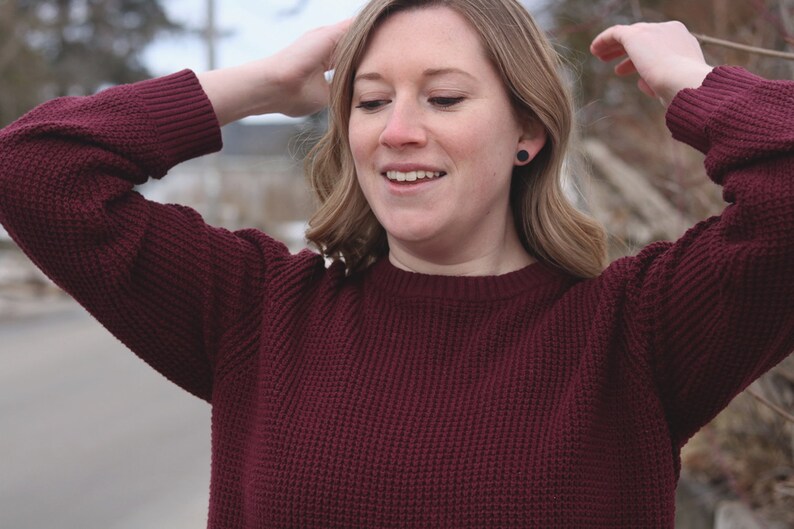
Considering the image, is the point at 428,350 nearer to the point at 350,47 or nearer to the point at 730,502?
the point at 350,47

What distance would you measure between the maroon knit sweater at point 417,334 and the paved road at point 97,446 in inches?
128

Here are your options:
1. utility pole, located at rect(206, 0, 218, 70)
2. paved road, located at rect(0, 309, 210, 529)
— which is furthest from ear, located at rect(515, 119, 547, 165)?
utility pole, located at rect(206, 0, 218, 70)

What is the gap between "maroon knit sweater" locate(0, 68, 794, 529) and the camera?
173 cm

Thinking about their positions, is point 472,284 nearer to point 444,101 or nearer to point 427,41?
point 444,101

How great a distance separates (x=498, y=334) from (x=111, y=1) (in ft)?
79.5

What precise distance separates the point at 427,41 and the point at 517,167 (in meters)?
0.41

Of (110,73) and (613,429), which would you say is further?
(110,73)

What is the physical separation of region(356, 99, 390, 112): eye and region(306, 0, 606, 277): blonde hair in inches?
3.0

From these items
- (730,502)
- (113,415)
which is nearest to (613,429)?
(730,502)

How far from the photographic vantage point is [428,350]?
1.96 metres

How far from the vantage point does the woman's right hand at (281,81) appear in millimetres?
2207

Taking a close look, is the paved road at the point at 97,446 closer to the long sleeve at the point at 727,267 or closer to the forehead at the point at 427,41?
the forehead at the point at 427,41

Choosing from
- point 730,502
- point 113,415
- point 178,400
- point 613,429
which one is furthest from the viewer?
point 178,400

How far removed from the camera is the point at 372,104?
79.5 inches
